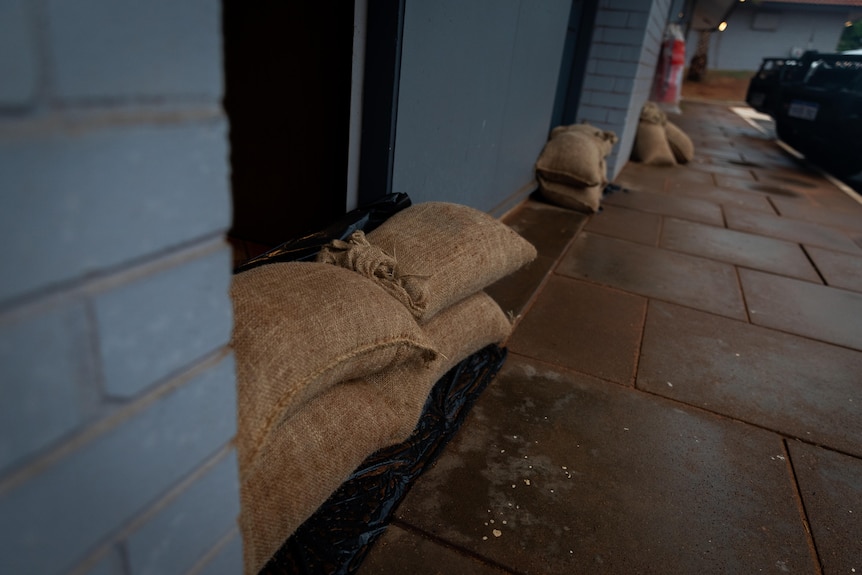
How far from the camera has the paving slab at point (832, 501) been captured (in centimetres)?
144

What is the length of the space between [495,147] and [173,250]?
301 centimetres

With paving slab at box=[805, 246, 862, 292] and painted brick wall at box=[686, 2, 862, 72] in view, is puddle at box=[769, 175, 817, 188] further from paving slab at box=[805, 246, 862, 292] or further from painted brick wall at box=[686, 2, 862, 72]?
painted brick wall at box=[686, 2, 862, 72]

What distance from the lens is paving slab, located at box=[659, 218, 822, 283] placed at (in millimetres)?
3699

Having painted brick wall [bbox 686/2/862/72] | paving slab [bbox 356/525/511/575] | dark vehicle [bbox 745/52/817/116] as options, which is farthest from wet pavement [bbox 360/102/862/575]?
painted brick wall [bbox 686/2/862/72]

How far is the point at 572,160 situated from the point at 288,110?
8.73ft

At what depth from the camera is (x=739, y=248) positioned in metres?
4.02

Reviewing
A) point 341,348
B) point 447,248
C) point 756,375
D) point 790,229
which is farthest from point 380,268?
point 790,229

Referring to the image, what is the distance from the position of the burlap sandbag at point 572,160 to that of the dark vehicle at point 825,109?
470cm

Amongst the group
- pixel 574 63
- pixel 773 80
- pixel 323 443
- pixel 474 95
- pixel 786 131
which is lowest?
pixel 323 443

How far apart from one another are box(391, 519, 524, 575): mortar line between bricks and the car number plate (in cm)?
848

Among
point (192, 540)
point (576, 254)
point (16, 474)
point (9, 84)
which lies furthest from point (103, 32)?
point (576, 254)

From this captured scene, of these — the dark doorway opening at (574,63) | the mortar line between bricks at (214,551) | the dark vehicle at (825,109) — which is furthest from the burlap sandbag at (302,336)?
the dark vehicle at (825,109)

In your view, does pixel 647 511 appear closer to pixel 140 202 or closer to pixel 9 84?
pixel 140 202

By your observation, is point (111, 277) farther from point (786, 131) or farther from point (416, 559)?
point (786, 131)
